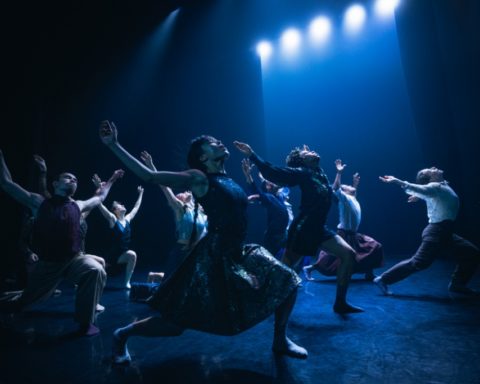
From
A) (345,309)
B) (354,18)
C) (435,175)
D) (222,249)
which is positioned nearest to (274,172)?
(222,249)

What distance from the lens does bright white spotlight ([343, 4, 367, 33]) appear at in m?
11.0

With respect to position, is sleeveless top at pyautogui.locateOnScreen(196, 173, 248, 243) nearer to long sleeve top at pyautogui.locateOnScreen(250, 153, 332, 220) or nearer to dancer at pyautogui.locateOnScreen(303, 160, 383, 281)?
long sleeve top at pyautogui.locateOnScreen(250, 153, 332, 220)

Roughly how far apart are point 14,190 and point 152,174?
91.9 inches

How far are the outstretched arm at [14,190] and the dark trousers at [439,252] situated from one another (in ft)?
15.1

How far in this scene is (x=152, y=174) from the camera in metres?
1.78

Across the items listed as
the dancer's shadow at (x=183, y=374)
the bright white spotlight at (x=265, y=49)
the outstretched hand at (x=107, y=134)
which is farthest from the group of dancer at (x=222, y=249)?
the bright white spotlight at (x=265, y=49)

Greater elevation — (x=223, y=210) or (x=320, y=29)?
(x=320, y=29)

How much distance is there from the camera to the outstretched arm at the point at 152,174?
5.74 ft

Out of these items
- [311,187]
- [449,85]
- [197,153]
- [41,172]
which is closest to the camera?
[197,153]

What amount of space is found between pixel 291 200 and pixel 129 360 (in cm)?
1047

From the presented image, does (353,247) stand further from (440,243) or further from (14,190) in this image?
(14,190)

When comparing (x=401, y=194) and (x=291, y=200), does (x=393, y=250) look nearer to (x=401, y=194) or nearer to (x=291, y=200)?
(x=401, y=194)

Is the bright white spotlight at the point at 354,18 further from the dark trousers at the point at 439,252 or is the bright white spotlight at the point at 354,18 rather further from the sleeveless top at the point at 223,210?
the sleeveless top at the point at 223,210

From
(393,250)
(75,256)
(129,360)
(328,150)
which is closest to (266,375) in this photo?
(129,360)
